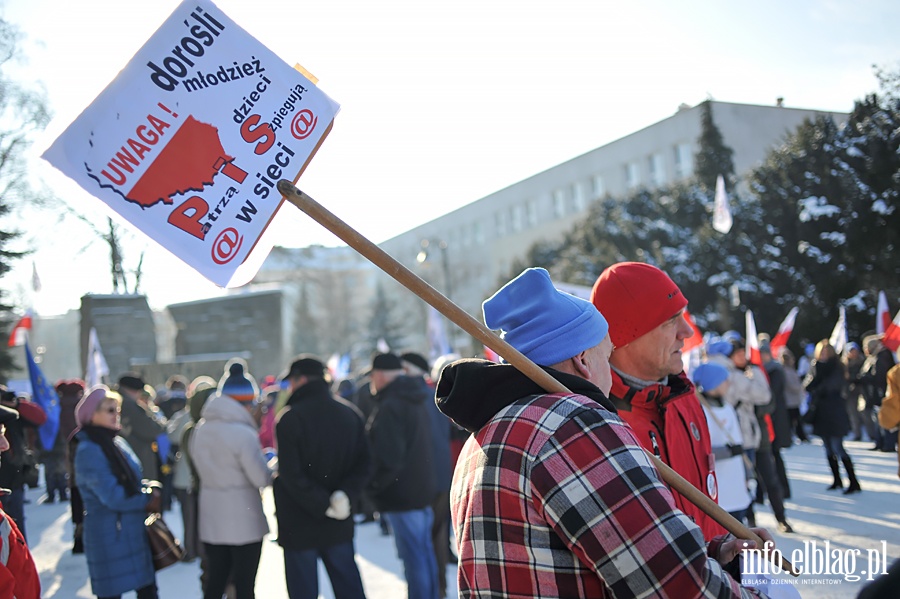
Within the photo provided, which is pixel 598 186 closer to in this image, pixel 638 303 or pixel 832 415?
pixel 832 415

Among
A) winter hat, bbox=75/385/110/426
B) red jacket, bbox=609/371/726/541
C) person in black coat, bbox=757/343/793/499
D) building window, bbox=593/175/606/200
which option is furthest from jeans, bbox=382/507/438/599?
building window, bbox=593/175/606/200

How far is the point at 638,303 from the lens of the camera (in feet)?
10.1

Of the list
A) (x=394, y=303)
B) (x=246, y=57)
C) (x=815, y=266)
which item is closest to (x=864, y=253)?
(x=815, y=266)

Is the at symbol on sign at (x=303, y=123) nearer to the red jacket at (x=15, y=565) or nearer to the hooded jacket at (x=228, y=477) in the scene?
the red jacket at (x=15, y=565)

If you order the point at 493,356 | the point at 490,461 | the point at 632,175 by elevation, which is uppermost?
the point at 632,175

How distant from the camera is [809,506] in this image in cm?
1003

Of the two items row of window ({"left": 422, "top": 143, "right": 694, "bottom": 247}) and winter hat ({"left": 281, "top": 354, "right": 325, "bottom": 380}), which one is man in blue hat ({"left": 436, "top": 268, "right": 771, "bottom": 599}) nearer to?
winter hat ({"left": 281, "top": 354, "right": 325, "bottom": 380})

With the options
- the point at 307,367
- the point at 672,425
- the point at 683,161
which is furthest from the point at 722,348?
the point at 683,161

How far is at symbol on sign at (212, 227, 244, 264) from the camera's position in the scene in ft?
7.53

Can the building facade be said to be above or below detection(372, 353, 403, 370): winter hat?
above

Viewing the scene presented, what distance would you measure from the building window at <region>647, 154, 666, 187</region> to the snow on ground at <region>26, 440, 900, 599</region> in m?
35.2

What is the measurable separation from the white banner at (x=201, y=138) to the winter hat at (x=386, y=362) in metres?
4.52

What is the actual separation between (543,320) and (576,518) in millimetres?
564

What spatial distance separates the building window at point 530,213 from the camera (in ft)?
189
